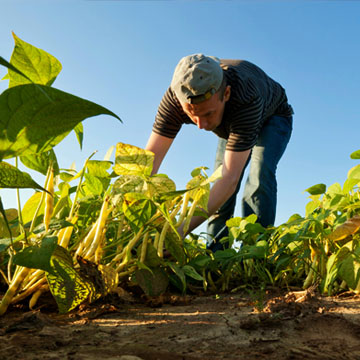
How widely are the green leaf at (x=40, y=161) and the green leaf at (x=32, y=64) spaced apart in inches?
10.3

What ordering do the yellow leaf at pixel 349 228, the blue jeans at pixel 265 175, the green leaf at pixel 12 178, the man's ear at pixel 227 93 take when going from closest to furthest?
the green leaf at pixel 12 178, the yellow leaf at pixel 349 228, the man's ear at pixel 227 93, the blue jeans at pixel 265 175

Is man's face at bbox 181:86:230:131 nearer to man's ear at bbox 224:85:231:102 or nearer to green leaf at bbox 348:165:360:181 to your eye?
man's ear at bbox 224:85:231:102

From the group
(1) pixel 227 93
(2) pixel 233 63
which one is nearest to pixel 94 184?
(1) pixel 227 93

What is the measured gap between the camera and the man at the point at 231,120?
2170 mm

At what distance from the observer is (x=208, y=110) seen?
7.40 feet

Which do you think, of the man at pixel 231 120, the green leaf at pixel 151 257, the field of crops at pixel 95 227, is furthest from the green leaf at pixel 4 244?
the man at pixel 231 120

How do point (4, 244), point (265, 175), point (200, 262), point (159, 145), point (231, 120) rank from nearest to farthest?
point (4, 244), point (200, 262), point (231, 120), point (159, 145), point (265, 175)

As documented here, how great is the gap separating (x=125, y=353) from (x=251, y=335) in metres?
0.33

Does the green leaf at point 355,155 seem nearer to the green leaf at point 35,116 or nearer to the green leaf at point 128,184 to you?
the green leaf at point 128,184

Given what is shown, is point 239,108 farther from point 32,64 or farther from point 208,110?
point 32,64

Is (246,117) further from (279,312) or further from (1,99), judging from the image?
(1,99)

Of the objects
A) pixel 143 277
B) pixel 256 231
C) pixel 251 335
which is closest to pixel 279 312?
pixel 251 335

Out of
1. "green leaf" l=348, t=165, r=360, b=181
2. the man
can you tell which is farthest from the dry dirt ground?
the man

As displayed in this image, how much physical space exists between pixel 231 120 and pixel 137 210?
149cm
